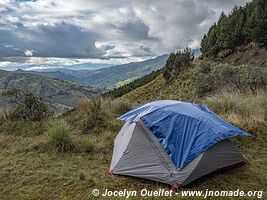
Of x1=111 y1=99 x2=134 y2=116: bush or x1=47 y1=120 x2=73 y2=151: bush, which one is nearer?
x1=47 y1=120 x2=73 y2=151: bush

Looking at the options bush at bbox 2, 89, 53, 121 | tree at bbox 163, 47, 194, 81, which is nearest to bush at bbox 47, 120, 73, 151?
bush at bbox 2, 89, 53, 121

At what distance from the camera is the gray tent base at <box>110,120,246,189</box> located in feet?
20.6

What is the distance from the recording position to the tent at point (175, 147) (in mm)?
6367

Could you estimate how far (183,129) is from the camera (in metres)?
6.90

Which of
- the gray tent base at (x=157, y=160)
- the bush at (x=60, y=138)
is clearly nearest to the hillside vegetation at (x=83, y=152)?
the bush at (x=60, y=138)

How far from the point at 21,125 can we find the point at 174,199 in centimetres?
697

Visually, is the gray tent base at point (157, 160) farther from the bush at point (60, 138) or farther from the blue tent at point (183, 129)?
the bush at point (60, 138)

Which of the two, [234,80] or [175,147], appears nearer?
[175,147]

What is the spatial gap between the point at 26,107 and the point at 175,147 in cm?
668

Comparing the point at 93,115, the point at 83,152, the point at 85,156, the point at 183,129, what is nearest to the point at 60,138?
the point at 83,152

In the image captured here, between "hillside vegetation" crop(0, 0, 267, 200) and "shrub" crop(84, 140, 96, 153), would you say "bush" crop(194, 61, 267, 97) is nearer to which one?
"hillside vegetation" crop(0, 0, 267, 200)

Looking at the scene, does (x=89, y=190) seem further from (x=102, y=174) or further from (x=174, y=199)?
(x=174, y=199)
